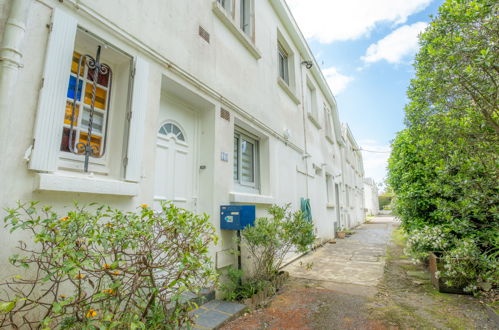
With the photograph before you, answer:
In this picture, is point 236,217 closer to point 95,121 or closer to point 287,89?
point 95,121

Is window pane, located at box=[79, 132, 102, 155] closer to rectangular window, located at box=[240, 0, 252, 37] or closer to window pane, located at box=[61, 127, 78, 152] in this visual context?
window pane, located at box=[61, 127, 78, 152]

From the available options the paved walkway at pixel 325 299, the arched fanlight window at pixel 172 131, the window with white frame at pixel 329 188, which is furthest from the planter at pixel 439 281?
the window with white frame at pixel 329 188

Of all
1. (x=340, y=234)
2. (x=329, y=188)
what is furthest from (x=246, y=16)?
(x=340, y=234)

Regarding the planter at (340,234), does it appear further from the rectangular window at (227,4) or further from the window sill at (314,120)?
the rectangular window at (227,4)

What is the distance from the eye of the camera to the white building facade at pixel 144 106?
6.17ft

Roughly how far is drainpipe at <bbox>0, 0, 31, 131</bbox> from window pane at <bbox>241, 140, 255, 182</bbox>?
3.77 meters

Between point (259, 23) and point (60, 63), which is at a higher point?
point (259, 23)

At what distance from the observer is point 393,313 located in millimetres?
3234

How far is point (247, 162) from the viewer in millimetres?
5473

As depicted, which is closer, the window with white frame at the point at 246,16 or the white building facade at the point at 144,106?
the white building facade at the point at 144,106

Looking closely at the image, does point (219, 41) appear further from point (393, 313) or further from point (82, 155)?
point (393, 313)

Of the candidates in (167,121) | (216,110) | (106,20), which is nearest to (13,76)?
(106,20)

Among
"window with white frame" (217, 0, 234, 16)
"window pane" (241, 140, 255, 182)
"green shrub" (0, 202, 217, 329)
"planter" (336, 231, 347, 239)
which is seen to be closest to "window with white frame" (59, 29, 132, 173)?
"green shrub" (0, 202, 217, 329)

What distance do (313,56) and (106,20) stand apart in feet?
28.4
